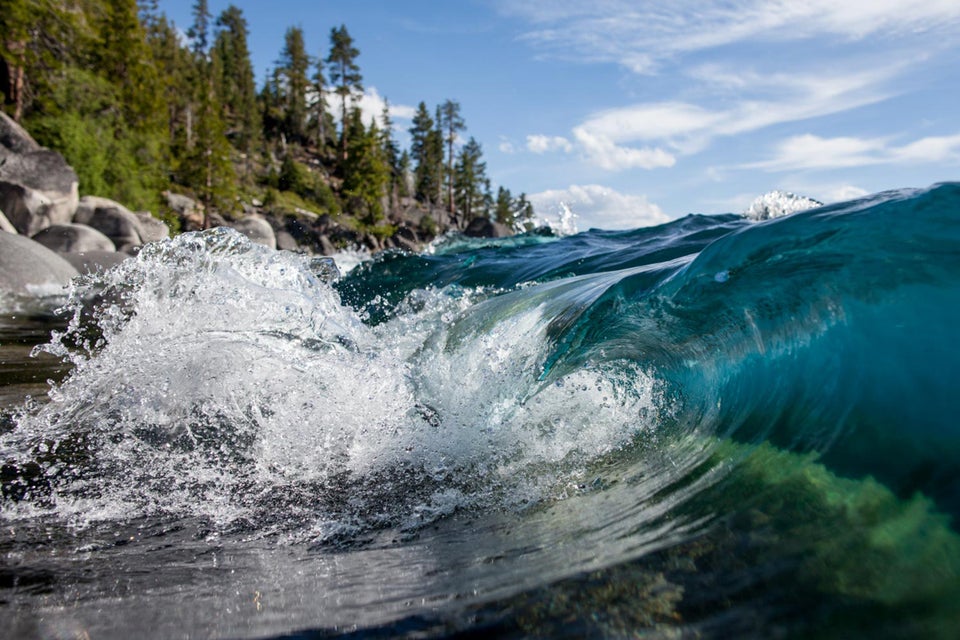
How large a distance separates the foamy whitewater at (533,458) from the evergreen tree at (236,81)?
2047 inches

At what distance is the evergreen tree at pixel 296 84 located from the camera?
206 feet

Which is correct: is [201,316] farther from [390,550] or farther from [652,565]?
[652,565]

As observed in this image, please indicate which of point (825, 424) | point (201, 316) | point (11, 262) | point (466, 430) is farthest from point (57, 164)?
point (825, 424)

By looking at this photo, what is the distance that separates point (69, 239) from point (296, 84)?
166 ft

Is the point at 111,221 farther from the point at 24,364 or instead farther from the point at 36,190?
the point at 24,364

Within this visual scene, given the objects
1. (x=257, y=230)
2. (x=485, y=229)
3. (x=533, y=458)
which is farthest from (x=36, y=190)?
(x=485, y=229)

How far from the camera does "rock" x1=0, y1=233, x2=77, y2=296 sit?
36.2 feet

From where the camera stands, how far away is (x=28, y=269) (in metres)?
11.5

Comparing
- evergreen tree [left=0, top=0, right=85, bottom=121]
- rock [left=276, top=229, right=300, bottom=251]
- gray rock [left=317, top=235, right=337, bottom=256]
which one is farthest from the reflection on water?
gray rock [left=317, top=235, right=337, bottom=256]

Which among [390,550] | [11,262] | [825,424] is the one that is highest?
[11,262]

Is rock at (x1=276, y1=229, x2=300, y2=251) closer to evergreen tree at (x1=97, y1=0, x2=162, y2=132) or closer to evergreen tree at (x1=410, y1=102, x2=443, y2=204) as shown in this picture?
evergreen tree at (x1=97, y1=0, x2=162, y2=132)

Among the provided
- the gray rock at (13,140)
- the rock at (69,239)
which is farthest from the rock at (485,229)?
the rock at (69,239)

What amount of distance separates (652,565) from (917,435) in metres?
1.03

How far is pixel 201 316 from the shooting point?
156 inches
